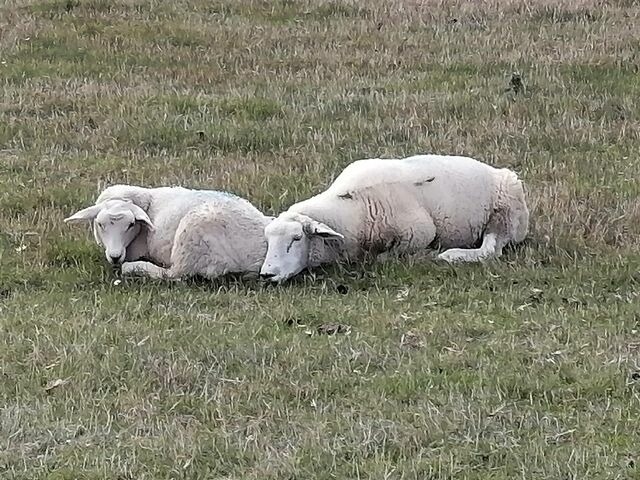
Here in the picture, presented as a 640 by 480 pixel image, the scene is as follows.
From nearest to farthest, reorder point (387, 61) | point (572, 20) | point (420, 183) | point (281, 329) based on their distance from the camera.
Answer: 1. point (281, 329)
2. point (420, 183)
3. point (387, 61)
4. point (572, 20)

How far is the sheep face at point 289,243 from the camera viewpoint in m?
7.07

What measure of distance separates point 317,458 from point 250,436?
0.36 meters

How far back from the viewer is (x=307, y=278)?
7312 millimetres

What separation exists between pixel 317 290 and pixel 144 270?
1.10 m

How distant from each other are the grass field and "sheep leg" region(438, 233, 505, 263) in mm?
126

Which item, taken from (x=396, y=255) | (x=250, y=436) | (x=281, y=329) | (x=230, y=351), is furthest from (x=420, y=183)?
(x=250, y=436)

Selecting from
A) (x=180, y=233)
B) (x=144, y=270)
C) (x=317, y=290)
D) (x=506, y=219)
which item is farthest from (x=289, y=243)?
(x=506, y=219)

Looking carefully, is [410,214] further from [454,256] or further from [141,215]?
[141,215]

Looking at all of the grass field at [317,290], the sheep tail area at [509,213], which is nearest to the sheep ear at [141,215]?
the grass field at [317,290]

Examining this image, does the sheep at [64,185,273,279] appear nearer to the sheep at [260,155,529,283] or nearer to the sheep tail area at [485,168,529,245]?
the sheep at [260,155,529,283]

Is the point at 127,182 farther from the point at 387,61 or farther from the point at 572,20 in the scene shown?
the point at 572,20

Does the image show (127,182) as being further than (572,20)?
No

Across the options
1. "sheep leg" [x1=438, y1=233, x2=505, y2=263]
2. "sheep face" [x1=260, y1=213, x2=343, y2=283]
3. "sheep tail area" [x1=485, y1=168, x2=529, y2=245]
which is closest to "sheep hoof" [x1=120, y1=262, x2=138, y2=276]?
"sheep face" [x1=260, y1=213, x2=343, y2=283]

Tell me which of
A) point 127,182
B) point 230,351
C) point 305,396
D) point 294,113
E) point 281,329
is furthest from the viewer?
Answer: point 294,113
